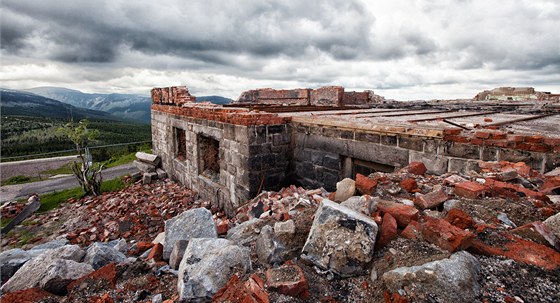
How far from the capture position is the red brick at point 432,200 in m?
2.45

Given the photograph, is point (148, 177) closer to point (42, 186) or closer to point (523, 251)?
point (42, 186)

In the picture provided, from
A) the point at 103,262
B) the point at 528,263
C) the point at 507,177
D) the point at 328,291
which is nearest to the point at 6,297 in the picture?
the point at 103,262

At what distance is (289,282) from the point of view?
1.70 m

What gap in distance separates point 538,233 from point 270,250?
5.60ft

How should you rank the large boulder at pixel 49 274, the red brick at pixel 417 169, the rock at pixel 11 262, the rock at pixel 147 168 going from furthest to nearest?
the rock at pixel 147 168 < the red brick at pixel 417 169 < the rock at pixel 11 262 < the large boulder at pixel 49 274

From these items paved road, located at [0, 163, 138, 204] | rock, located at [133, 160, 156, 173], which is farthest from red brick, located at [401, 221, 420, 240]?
paved road, located at [0, 163, 138, 204]

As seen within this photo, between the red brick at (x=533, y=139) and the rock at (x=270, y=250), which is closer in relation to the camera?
the rock at (x=270, y=250)

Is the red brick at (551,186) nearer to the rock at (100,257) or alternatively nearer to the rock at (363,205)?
the rock at (363,205)

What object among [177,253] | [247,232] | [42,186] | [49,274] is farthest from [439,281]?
[42,186]

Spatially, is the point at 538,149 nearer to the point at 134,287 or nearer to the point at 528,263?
the point at 528,263

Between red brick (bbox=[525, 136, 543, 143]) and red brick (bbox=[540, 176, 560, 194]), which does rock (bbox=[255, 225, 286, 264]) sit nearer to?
red brick (bbox=[540, 176, 560, 194])

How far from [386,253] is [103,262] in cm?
233

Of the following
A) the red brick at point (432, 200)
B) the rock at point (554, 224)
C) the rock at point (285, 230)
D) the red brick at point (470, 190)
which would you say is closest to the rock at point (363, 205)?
the red brick at point (432, 200)

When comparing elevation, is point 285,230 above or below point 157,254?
above
